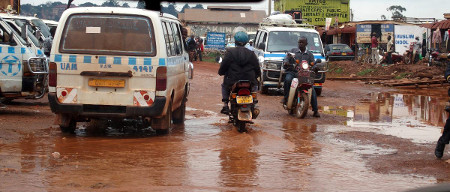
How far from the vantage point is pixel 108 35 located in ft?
31.2

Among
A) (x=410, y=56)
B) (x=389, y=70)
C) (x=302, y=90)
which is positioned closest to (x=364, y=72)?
(x=389, y=70)

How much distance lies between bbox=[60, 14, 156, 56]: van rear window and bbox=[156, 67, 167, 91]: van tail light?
24cm

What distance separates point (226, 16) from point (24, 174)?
237ft

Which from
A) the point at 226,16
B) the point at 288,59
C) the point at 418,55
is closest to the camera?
the point at 288,59

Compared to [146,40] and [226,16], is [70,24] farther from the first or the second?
[226,16]

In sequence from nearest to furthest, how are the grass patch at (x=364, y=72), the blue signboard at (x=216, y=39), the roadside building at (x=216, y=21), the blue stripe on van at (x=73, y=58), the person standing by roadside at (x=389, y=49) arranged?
the blue stripe on van at (x=73, y=58), the grass patch at (x=364, y=72), the person standing by roadside at (x=389, y=49), the blue signboard at (x=216, y=39), the roadside building at (x=216, y=21)

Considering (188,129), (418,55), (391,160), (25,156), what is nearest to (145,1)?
(25,156)

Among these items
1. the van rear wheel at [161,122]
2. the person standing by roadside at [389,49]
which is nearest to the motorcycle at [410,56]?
the person standing by roadside at [389,49]

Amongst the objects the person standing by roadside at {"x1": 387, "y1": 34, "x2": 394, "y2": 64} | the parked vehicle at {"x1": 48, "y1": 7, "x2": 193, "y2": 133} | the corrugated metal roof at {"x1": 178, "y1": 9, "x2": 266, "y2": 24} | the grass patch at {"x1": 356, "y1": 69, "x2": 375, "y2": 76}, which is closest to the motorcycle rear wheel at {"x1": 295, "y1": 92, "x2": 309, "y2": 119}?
the parked vehicle at {"x1": 48, "y1": 7, "x2": 193, "y2": 133}

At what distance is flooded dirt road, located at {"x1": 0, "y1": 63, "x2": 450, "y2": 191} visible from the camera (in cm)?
689

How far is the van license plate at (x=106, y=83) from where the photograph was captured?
944cm

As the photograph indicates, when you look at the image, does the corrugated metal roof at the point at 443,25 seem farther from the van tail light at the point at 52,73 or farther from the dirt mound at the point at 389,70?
the van tail light at the point at 52,73

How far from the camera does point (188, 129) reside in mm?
11180

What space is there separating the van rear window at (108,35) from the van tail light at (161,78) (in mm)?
239
